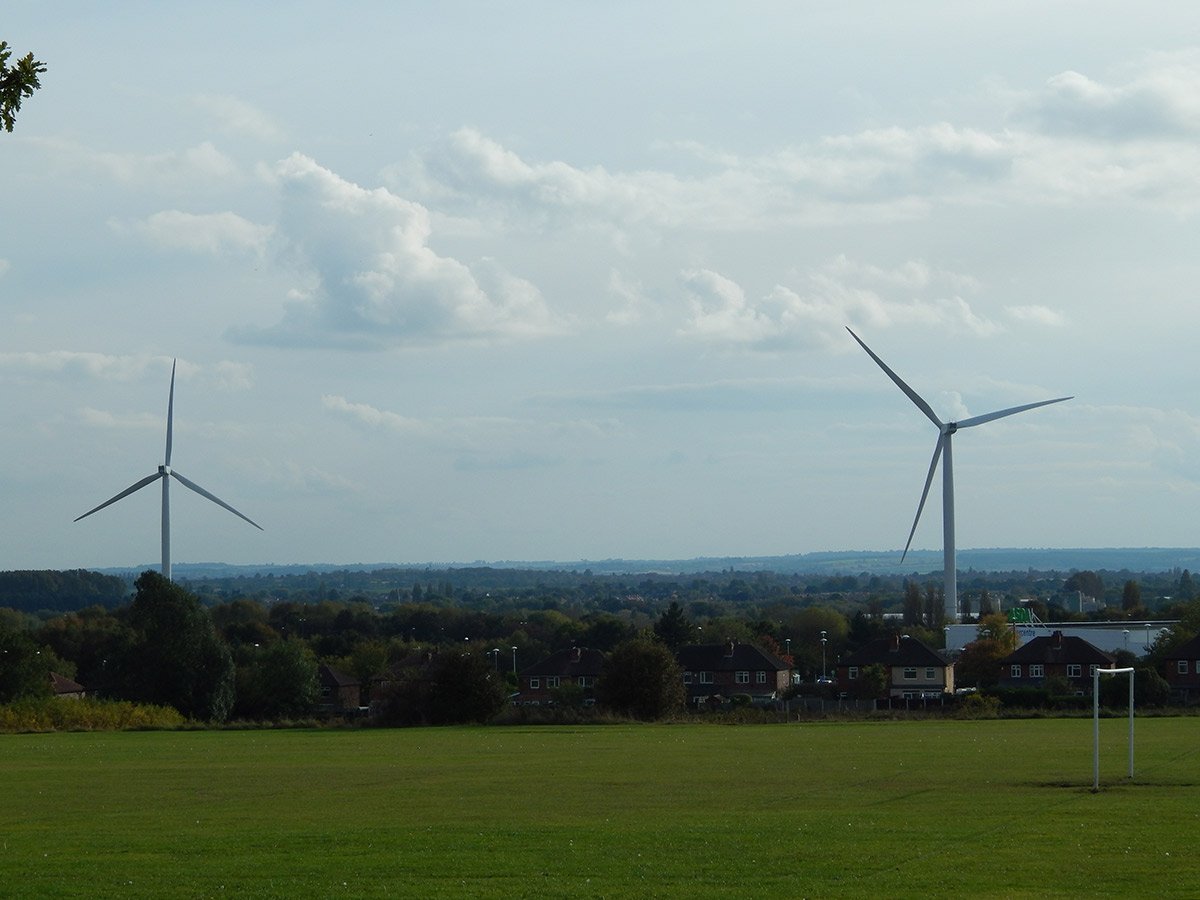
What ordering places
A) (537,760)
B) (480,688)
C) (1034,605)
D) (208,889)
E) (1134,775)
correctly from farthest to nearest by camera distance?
(1034,605)
(480,688)
(537,760)
(1134,775)
(208,889)

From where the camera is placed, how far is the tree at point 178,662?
8762cm

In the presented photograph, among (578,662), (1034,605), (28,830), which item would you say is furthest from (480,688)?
(1034,605)

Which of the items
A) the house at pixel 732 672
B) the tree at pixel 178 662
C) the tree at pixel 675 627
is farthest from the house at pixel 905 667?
the tree at pixel 178 662

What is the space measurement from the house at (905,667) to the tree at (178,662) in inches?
1729

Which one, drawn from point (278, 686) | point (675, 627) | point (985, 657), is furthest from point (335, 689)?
point (985, 657)

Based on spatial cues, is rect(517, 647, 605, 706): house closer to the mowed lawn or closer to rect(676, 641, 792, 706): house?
rect(676, 641, 792, 706): house

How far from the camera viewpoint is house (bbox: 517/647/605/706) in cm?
11288

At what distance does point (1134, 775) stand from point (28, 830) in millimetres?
24064

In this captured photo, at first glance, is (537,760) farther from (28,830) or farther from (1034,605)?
(1034,605)

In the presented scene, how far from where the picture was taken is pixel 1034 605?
6614 inches

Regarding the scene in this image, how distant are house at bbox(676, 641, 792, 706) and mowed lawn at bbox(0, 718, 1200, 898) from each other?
60.6 m

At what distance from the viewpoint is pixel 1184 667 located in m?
98.2

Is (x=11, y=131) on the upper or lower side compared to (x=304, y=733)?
upper

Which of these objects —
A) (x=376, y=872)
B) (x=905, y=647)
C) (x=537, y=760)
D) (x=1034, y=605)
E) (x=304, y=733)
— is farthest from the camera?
(x=1034, y=605)
